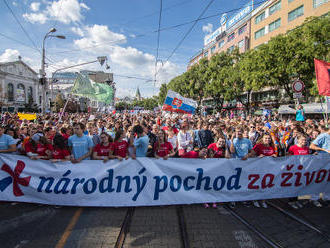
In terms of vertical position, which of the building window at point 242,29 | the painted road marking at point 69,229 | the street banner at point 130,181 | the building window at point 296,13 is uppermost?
the building window at point 242,29

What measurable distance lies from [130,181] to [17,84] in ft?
240

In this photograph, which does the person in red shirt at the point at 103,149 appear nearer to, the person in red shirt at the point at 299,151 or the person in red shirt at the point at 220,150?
the person in red shirt at the point at 220,150

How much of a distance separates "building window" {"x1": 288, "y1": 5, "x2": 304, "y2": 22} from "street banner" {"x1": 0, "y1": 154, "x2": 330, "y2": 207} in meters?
31.4

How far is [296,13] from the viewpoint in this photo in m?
26.8

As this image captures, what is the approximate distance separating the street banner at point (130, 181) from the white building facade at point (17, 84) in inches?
2420

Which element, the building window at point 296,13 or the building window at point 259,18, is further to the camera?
the building window at point 259,18

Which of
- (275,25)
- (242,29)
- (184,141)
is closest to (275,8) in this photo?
(275,25)

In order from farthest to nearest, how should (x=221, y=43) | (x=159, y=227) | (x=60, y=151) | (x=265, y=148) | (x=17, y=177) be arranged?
(x=221, y=43)
(x=265, y=148)
(x=60, y=151)
(x=17, y=177)
(x=159, y=227)

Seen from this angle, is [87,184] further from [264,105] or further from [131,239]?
[264,105]

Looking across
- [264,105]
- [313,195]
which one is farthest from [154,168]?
[264,105]

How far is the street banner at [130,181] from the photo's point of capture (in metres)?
3.93

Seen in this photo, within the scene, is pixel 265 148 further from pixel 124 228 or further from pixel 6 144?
pixel 6 144

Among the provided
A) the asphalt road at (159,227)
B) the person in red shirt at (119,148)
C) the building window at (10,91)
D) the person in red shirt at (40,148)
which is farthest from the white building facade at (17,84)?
the asphalt road at (159,227)

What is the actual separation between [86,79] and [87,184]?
8885 millimetres
